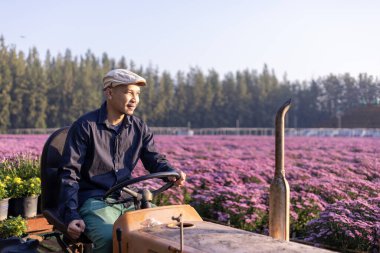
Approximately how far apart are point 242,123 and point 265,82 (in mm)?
14620

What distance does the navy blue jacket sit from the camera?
9.57 feet

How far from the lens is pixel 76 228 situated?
270 centimetres

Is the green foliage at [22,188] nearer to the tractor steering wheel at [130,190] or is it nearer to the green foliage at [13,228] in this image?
the green foliage at [13,228]

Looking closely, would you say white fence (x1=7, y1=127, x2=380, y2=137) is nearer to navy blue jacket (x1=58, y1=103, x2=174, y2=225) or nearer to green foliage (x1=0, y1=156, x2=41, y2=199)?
green foliage (x1=0, y1=156, x2=41, y2=199)

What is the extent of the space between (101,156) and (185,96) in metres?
68.4

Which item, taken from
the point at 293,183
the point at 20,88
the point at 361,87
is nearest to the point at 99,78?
the point at 20,88

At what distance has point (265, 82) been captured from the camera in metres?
81.2

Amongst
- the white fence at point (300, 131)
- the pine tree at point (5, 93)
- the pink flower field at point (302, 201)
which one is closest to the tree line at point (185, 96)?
the pine tree at point (5, 93)

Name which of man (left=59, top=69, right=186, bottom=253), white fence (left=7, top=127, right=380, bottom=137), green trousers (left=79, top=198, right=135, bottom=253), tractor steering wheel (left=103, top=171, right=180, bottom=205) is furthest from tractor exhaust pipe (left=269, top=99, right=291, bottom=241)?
white fence (left=7, top=127, right=380, bottom=137)

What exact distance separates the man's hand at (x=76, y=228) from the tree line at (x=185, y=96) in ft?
181

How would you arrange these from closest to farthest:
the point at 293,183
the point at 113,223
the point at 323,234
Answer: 1. the point at 113,223
2. the point at 323,234
3. the point at 293,183

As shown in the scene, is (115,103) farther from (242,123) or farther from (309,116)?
(309,116)

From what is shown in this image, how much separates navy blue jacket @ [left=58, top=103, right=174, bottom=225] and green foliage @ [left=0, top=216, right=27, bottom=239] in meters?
2.01

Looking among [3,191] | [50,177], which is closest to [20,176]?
[3,191]
